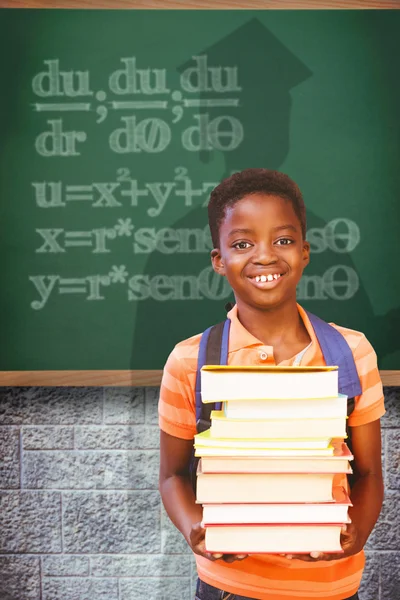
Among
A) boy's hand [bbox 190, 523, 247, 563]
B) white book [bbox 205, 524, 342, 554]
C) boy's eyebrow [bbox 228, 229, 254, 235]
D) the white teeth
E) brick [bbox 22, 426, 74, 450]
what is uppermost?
boy's eyebrow [bbox 228, 229, 254, 235]

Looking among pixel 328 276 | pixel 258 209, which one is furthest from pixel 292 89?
pixel 258 209

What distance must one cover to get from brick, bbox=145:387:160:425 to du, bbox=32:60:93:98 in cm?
104

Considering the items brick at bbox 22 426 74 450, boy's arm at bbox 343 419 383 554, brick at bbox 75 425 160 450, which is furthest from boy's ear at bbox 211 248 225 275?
brick at bbox 22 426 74 450

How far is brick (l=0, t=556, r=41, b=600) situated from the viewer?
Result: 2066 millimetres

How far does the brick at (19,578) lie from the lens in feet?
6.78

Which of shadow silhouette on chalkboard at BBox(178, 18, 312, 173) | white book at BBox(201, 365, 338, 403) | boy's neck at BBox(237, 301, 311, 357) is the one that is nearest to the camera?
white book at BBox(201, 365, 338, 403)

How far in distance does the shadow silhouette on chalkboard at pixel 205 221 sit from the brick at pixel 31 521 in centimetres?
61

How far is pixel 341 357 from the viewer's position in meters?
1.32

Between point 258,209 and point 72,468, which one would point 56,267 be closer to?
point 72,468

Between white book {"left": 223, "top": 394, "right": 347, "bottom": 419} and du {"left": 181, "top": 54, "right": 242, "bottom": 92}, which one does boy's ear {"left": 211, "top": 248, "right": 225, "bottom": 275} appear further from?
du {"left": 181, "top": 54, "right": 242, "bottom": 92}

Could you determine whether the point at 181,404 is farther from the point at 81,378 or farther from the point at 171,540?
the point at 171,540

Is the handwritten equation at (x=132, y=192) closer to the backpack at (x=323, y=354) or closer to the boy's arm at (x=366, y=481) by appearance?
the backpack at (x=323, y=354)

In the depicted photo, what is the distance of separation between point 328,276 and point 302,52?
747mm

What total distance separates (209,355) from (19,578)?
133 centimetres
